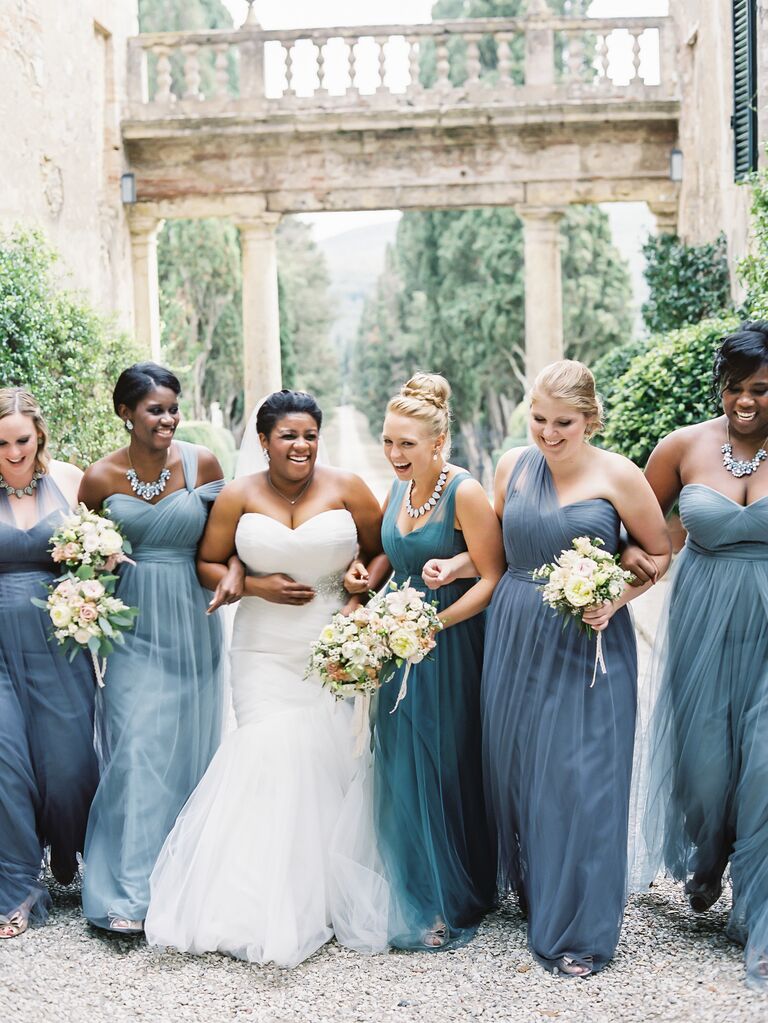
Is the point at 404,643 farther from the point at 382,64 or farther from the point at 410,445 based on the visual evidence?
the point at 382,64

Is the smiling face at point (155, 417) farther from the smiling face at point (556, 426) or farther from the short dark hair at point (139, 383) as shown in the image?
the smiling face at point (556, 426)

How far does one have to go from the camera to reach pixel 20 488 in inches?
187

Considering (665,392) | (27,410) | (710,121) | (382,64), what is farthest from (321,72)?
(27,410)

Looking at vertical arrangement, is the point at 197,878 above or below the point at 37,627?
below

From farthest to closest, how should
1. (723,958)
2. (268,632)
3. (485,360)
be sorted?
(485,360) → (268,632) → (723,958)

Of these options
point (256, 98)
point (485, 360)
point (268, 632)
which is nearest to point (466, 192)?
point (256, 98)

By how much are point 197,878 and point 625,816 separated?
4.90ft

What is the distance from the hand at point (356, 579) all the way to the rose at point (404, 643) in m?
0.49

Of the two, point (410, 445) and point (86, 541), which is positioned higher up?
point (410, 445)

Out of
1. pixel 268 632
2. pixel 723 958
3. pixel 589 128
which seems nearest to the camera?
pixel 723 958

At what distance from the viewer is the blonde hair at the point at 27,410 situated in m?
4.66

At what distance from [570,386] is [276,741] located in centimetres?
164

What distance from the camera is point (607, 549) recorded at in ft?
13.8

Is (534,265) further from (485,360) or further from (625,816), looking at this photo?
(625,816)
